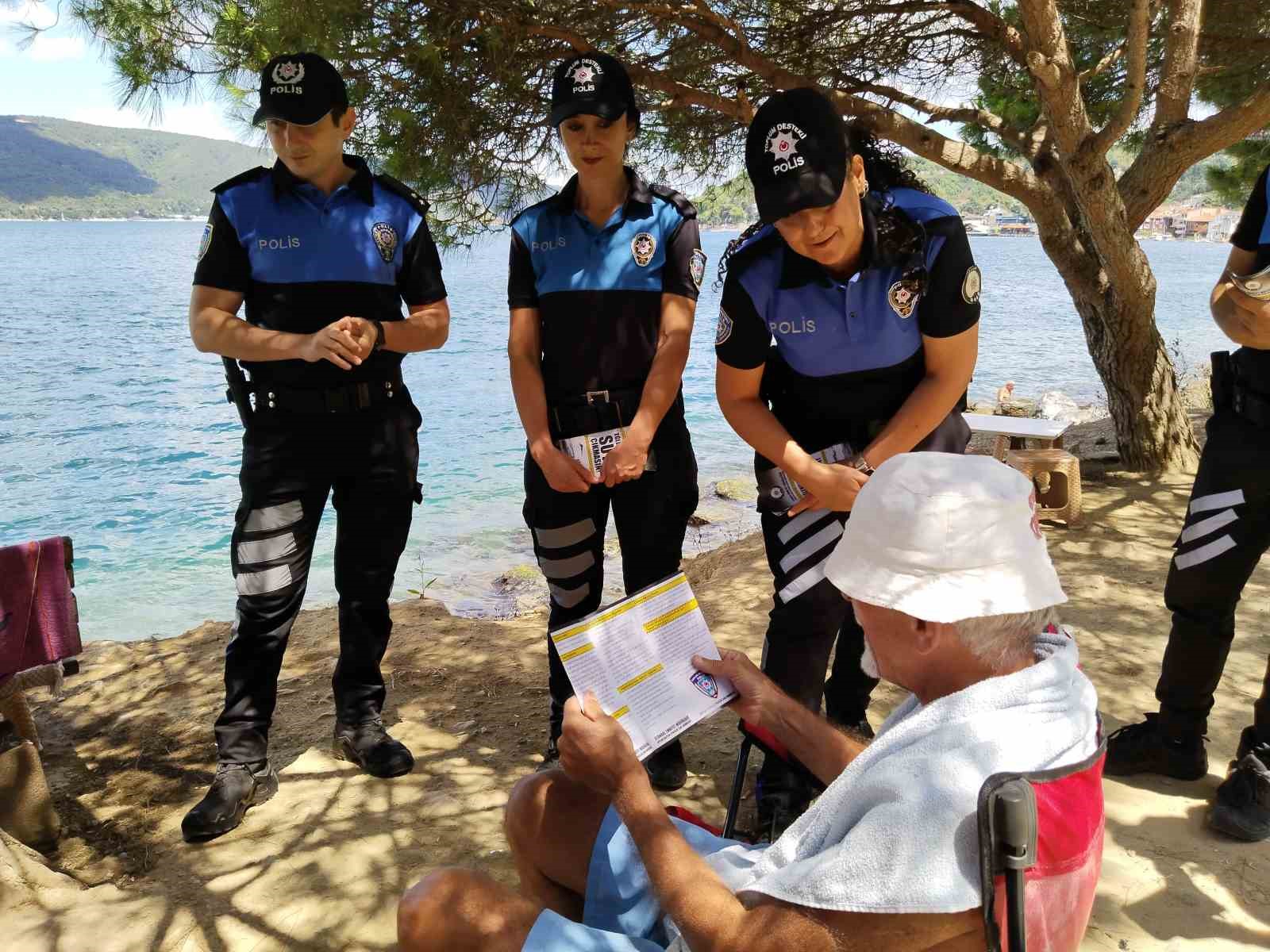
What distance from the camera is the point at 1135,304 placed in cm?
643

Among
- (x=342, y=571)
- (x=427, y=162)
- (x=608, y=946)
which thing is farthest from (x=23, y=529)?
(x=608, y=946)

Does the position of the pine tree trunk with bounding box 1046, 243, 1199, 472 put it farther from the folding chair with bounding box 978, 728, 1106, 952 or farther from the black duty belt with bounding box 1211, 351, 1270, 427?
the folding chair with bounding box 978, 728, 1106, 952

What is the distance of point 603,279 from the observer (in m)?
2.98

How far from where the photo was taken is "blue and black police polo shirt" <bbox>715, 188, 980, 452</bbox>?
8.34ft

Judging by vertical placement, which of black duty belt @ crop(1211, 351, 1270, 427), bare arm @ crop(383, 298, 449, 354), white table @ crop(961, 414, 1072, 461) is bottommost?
white table @ crop(961, 414, 1072, 461)

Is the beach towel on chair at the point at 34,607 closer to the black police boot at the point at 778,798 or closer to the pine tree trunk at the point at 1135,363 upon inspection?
the black police boot at the point at 778,798

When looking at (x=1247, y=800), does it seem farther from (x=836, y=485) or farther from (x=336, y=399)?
(x=336, y=399)

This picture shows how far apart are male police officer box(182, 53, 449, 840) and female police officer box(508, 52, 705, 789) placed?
373mm

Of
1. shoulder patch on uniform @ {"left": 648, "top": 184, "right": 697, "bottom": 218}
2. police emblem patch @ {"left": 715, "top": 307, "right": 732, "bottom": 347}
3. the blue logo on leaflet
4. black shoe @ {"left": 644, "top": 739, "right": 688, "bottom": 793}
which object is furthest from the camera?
black shoe @ {"left": 644, "top": 739, "right": 688, "bottom": 793}

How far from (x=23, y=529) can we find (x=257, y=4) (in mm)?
11517

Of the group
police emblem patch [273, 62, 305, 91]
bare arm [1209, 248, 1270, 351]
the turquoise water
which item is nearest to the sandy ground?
bare arm [1209, 248, 1270, 351]

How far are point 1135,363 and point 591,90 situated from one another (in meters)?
5.07

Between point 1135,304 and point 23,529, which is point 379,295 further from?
point 23,529

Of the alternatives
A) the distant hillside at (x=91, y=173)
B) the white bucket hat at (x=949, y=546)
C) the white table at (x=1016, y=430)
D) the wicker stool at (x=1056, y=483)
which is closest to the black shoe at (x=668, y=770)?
the white bucket hat at (x=949, y=546)
